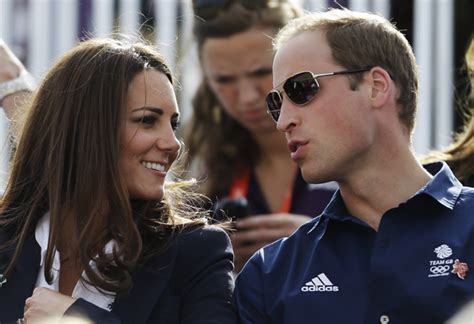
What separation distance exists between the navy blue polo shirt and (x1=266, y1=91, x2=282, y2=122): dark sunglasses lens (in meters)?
0.33

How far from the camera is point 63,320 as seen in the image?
345 cm

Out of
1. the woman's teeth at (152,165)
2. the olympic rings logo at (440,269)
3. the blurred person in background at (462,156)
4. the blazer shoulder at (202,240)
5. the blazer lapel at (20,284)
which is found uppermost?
the woman's teeth at (152,165)

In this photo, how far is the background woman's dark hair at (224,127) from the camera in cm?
515

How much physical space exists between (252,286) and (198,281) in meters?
0.17

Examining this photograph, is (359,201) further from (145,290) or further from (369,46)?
(145,290)

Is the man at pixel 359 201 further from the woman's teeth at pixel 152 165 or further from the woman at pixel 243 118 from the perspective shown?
the woman at pixel 243 118

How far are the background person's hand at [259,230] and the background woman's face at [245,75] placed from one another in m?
0.61

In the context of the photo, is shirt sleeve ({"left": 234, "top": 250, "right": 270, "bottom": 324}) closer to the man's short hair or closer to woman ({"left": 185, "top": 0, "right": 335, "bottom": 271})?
the man's short hair

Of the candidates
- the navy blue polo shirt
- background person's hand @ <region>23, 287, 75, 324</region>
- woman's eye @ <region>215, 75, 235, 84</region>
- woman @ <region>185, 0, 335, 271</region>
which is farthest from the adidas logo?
woman's eye @ <region>215, 75, 235, 84</region>

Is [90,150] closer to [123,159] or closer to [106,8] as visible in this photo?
[123,159]

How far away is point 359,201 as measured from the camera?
3719 mm

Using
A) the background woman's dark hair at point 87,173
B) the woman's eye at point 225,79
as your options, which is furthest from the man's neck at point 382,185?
the woman's eye at point 225,79

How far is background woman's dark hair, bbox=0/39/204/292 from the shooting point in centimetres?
372

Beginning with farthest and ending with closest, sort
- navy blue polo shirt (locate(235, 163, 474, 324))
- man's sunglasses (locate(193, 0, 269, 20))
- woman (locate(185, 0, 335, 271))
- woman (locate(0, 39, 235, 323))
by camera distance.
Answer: man's sunglasses (locate(193, 0, 269, 20))
woman (locate(185, 0, 335, 271))
woman (locate(0, 39, 235, 323))
navy blue polo shirt (locate(235, 163, 474, 324))
